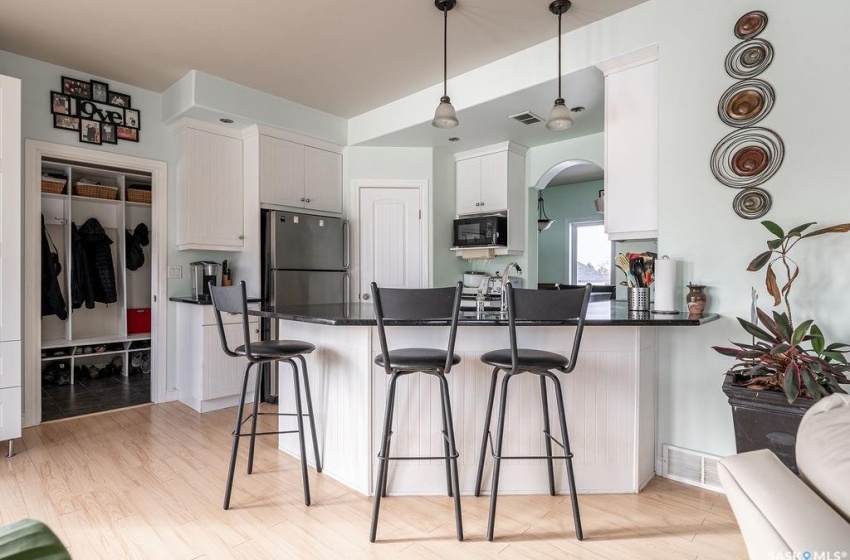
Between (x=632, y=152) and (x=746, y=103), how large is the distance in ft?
1.90

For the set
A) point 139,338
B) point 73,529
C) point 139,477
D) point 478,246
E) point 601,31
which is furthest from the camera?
point 139,338

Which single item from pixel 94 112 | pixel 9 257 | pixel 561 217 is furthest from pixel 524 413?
pixel 561 217

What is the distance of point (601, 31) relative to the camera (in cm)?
278

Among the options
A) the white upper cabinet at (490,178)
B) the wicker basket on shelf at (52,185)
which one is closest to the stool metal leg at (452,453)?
the white upper cabinet at (490,178)

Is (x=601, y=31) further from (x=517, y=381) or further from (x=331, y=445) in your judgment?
(x=331, y=445)

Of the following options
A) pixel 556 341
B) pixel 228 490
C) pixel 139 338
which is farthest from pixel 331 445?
pixel 139 338

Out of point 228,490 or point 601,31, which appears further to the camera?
point 601,31

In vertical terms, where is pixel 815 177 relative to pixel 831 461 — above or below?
above

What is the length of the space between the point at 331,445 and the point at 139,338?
3.44 meters

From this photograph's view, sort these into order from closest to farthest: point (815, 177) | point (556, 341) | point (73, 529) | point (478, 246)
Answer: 1. point (73, 529)
2. point (815, 177)
3. point (556, 341)
4. point (478, 246)

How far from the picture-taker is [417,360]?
195cm

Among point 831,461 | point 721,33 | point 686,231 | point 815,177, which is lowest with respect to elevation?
point 831,461

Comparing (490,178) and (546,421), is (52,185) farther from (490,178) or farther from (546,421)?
(546,421)

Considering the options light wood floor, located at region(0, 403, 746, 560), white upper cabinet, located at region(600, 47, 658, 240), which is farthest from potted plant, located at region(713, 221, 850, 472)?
white upper cabinet, located at region(600, 47, 658, 240)
